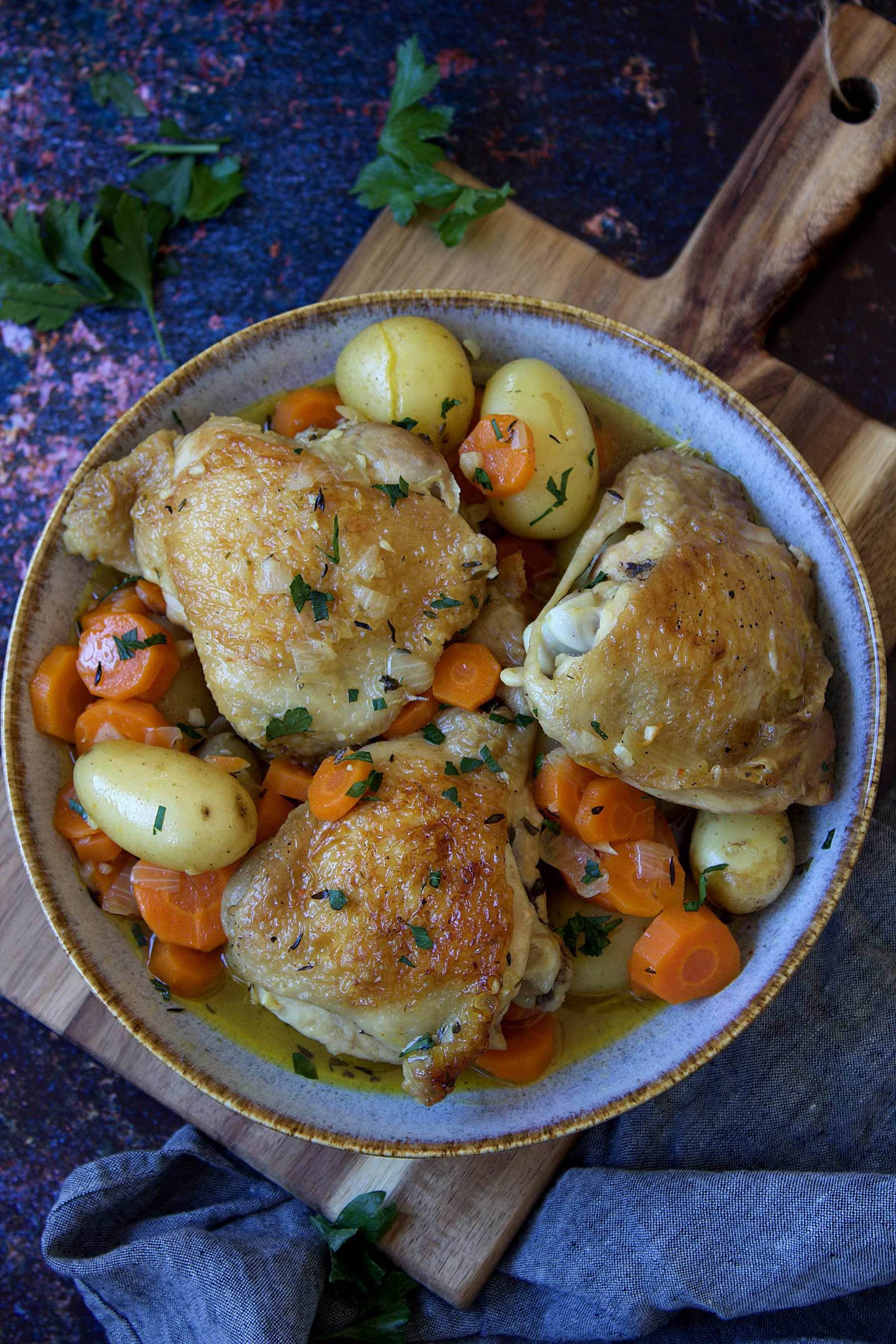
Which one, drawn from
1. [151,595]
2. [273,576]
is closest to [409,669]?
[273,576]

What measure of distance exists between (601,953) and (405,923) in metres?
0.64

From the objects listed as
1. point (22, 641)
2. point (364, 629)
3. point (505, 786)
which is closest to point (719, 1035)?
point (505, 786)

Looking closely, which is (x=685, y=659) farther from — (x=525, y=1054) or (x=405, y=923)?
(x=525, y=1054)

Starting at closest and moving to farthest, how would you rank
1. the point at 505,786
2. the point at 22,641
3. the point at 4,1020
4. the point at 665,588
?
1. the point at 665,588
2. the point at 505,786
3. the point at 22,641
4. the point at 4,1020

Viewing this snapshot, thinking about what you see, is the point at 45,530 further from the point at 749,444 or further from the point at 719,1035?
the point at 719,1035

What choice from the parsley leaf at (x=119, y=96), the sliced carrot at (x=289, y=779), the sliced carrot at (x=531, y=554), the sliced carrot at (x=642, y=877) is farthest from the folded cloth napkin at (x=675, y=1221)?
the parsley leaf at (x=119, y=96)

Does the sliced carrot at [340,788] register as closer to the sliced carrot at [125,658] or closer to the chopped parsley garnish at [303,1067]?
the sliced carrot at [125,658]

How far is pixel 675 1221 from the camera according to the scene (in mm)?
2996

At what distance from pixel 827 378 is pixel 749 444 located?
92cm

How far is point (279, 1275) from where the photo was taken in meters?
2.95

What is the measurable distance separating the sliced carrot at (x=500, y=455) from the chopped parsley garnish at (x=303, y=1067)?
1650mm

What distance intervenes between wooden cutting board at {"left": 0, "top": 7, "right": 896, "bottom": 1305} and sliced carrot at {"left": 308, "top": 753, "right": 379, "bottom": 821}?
1162 mm

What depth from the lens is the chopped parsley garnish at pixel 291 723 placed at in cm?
258

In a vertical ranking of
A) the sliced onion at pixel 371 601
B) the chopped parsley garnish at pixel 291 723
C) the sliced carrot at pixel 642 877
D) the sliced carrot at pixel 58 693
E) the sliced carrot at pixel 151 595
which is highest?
the sliced onion at pixel 371 601
